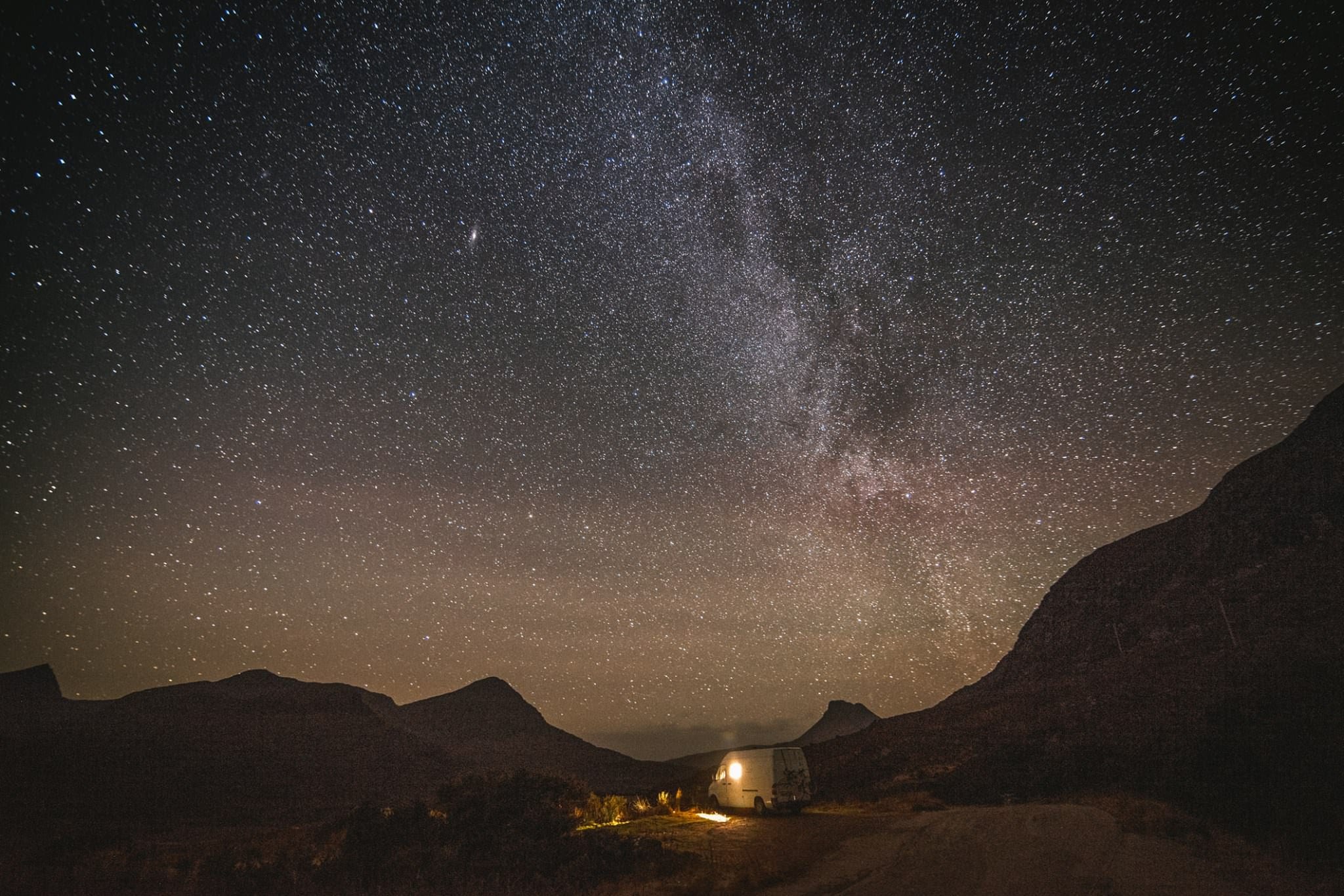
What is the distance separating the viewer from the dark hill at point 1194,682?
64.6 feet

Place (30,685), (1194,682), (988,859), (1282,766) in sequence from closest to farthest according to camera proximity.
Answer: (988,859) → (1282,766) → (1194,682) → (30,685)

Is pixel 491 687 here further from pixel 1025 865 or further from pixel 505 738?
pixel 1025 865

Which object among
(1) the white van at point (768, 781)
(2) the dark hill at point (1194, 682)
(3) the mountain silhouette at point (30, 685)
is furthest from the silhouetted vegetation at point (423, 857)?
(3) the mountain silhouette at point (30, 685)

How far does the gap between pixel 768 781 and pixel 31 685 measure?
128 metres

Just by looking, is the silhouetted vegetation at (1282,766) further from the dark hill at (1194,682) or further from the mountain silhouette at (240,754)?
the mountain silhouette at (240,754)

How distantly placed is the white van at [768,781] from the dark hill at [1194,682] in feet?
29.9

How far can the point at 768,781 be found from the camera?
20.2 meters

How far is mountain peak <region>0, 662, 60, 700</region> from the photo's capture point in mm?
90375

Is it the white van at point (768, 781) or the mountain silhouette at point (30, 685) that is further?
the mountain silhouette at point (30, 685)

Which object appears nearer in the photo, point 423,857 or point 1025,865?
point 1025,865

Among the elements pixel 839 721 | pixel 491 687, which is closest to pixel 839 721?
pixel 839 721

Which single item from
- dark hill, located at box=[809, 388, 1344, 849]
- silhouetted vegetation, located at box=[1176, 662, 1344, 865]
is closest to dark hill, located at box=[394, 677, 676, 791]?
dark hill, located at box=[809, 388, 1344, 849]

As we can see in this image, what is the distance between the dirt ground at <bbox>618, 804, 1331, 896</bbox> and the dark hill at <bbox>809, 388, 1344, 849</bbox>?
13.4 feet

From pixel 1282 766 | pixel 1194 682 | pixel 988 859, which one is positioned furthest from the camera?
pixel 1194 682
